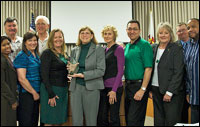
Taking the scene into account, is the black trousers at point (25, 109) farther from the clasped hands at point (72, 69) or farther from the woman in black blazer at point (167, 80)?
the woman in black blazer at point (167, 80)

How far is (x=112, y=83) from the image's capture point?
2492 mm

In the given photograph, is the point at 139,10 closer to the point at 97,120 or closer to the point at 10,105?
the point at 97,120

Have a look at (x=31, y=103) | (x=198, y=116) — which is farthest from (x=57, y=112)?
(x=198, y=116)

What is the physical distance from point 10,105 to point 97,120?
105cm

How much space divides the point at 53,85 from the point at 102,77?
61 centimetres

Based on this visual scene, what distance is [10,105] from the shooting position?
2.20 meters

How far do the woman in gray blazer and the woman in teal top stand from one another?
165 mm

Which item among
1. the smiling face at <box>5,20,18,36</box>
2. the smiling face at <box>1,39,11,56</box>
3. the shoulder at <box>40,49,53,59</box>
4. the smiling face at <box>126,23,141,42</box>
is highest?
the smiling face at <box>5,20,18,36</box>

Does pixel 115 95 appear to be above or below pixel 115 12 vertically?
below

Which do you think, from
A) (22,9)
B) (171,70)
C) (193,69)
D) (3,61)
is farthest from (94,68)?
(22,9)

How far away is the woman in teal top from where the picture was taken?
2.43 m

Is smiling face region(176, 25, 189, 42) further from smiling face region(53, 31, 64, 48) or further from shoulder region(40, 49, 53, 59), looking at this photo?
shoulder region(40, 49, 53, 59)

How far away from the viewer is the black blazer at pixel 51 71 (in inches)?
95.2

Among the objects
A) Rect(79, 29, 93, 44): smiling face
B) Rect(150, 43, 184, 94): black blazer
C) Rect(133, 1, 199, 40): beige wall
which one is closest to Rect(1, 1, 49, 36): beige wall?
Rect(133, 1, 199, 40): beige wall
